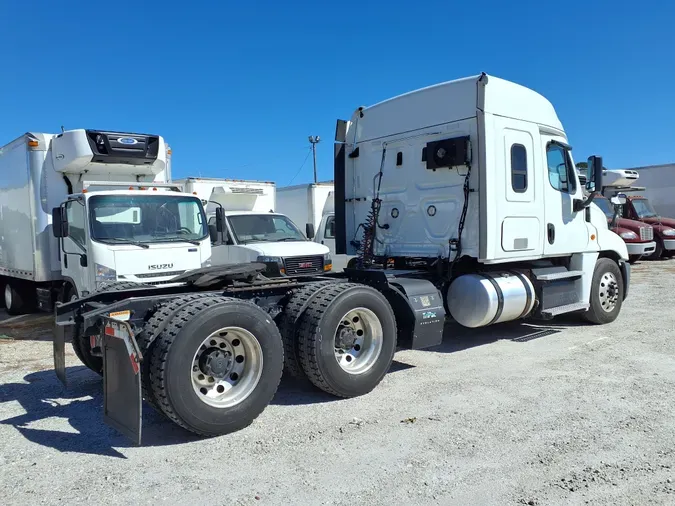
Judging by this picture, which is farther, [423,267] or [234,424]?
[423,267]

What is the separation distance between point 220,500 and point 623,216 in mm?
20618

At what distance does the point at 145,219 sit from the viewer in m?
8.26

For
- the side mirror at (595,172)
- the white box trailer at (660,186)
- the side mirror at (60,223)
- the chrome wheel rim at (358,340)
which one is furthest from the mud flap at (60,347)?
the white box trailer at (660,186)

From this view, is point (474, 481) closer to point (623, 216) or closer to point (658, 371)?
point (658, 371)

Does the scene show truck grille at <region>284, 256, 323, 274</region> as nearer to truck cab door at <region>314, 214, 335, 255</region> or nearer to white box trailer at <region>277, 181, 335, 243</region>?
truck cab door at <region>314, 214, 335, 255</region>

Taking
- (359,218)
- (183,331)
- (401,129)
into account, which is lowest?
(183,331)

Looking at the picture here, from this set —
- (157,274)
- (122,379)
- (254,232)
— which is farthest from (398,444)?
(254,232)

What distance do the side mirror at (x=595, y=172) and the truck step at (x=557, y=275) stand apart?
1.21 metres

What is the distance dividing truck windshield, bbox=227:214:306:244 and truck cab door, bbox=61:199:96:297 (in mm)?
3110

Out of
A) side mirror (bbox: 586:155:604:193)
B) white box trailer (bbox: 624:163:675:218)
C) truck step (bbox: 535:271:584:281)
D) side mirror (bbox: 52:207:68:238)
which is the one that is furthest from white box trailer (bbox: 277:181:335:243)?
white box trailer (bbox: 624:163:675:218)

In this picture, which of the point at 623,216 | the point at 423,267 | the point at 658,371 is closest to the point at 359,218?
the point at 423,267

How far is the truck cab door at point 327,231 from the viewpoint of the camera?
14.1m

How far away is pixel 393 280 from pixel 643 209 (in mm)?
18609

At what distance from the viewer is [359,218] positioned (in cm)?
836
